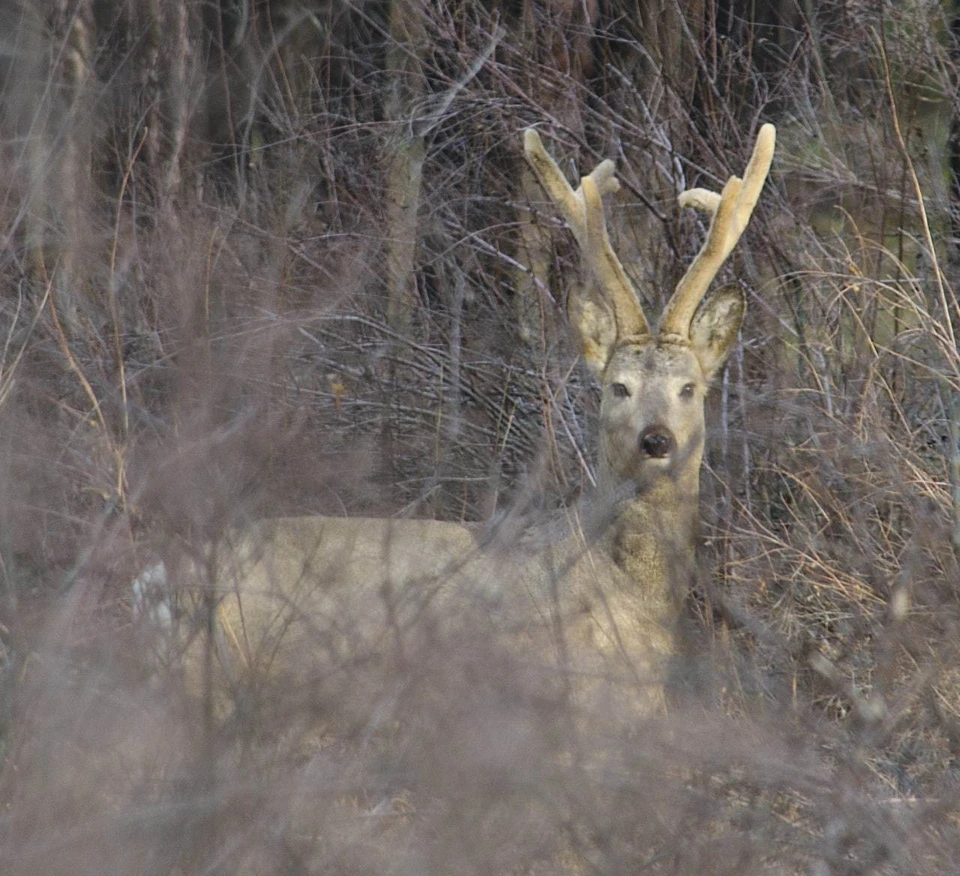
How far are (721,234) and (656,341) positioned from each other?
412mm

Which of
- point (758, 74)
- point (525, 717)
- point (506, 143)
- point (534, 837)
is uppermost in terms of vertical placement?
point (758, 74)

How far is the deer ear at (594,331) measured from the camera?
17.1 feet

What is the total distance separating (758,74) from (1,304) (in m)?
3.47

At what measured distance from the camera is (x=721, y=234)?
16.2 feet

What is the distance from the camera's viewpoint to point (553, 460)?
4688 millimetres

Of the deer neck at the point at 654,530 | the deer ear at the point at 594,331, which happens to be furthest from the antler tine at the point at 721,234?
the deer neck at the point at 654,530

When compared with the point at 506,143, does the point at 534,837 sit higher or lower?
lower

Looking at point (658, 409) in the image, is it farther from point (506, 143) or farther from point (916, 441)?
point (506, 143)

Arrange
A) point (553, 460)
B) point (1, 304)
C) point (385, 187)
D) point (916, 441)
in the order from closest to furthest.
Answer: point (553, 460) < point (916, 441) < point (1, 304) < point (385, 187)

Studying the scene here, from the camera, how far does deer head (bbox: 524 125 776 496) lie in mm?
4898

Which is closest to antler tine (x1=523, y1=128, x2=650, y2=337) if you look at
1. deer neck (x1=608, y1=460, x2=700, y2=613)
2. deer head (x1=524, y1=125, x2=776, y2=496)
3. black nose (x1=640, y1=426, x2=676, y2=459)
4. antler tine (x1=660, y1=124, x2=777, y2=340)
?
deer head (x1=524, y1=125, x2=776, y2=496)

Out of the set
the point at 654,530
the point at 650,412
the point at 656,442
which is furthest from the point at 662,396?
the point at 654,530

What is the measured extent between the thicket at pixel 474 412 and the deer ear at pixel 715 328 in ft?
1.27

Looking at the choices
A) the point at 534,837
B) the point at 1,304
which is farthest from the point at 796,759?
the point at 1,304
